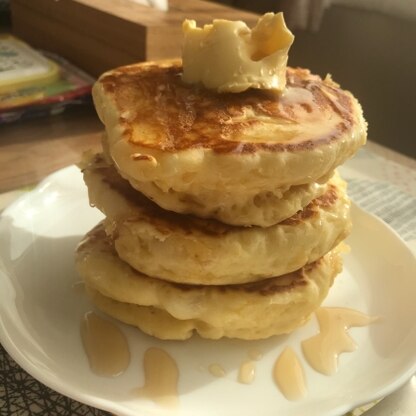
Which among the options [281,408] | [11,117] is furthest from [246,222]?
[11,117]

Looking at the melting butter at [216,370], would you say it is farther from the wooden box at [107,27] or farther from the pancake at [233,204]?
the wooden box at [107,27]

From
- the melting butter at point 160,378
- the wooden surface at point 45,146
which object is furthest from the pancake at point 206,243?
the wooden surface at point 45,146

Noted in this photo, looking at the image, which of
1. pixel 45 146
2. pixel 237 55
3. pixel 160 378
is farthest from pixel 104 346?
pixel 45 146

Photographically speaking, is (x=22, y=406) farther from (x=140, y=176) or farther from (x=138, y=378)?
(x=140, y=176)

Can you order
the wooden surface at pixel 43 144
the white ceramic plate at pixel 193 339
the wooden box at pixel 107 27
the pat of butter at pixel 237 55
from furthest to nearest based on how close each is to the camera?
the wooden box at pixel 107 27, the wooden surface at pixel 43 144, the pat of butter at pixel 237 55, the white ceramic plate at pixel 193 339

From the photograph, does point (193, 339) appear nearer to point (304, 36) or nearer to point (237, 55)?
point (237, 55)
